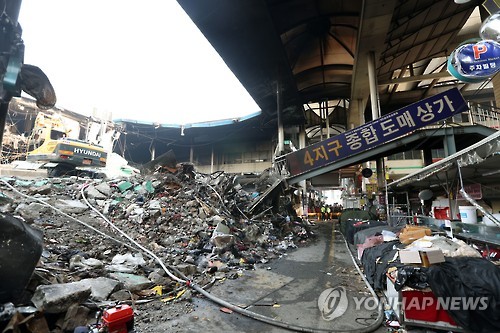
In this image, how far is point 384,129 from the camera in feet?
26.3

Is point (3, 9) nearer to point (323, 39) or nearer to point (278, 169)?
point (278, 169)

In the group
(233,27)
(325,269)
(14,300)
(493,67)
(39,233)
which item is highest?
(233,27)

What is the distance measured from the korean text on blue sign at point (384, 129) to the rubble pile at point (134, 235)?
5.99 feet

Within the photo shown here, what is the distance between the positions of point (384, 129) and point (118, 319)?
8.64 meters

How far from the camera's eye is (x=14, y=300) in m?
2.16

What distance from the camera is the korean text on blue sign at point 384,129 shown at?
7418 mm

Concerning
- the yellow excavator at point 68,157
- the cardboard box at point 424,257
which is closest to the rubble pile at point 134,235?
the yellow excavator at point 68,157

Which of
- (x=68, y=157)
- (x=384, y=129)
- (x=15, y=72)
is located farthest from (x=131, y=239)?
(x=384, y=129)

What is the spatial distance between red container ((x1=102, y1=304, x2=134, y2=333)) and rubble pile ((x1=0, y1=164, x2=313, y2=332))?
0.62 m

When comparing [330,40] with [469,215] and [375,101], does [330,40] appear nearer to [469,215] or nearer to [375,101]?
[375,101]

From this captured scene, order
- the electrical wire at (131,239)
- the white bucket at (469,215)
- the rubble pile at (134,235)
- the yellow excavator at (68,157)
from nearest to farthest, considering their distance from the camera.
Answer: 1. the rubble pile at (134,235)
2. the electrical wire at (131,239)
3. the white bucket at (469,215)
4. the yellow excavator at (68,157)

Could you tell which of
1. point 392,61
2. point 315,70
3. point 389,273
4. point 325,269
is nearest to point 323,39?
point 315,70

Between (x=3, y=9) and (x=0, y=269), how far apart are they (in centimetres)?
235

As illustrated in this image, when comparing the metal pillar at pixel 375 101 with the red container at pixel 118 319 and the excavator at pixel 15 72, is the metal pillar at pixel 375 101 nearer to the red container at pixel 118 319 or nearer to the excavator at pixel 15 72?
the red container at pixel 118 319
